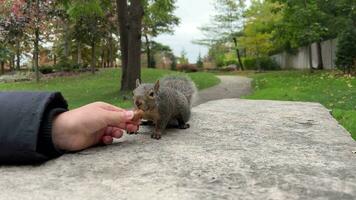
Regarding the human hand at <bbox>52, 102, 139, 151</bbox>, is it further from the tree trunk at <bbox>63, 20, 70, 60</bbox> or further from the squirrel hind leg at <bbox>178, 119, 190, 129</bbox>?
the tree trunk at <bbox>63, 20, 70, 60</bbox>

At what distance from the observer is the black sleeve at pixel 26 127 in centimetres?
217

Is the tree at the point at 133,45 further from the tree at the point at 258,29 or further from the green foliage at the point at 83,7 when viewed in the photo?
the tree at the point at 258,29

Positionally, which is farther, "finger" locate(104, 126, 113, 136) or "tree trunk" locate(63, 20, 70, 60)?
"tree trunk" locate(63, 20, 70, 60)

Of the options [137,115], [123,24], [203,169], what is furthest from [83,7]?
[203,169]

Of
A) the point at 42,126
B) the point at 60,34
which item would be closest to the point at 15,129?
the point at 42,126

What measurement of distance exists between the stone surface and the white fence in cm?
2380

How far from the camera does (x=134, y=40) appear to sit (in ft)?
49.9

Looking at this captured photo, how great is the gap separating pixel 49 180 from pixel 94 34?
26901 millimetres

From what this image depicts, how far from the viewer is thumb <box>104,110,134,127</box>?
98.2 inches

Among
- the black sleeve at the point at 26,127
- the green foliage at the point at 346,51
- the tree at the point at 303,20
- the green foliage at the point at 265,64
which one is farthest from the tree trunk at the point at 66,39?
the black sleeve at the point at 26,127

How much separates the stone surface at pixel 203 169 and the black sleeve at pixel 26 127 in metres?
0.06

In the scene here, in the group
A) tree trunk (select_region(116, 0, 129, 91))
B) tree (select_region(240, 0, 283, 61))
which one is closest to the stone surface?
tree trunk (select_region(116, 0, 129, 91))

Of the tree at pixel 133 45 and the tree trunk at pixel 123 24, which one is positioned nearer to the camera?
the tree at pixel 133 45

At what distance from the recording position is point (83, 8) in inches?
618
